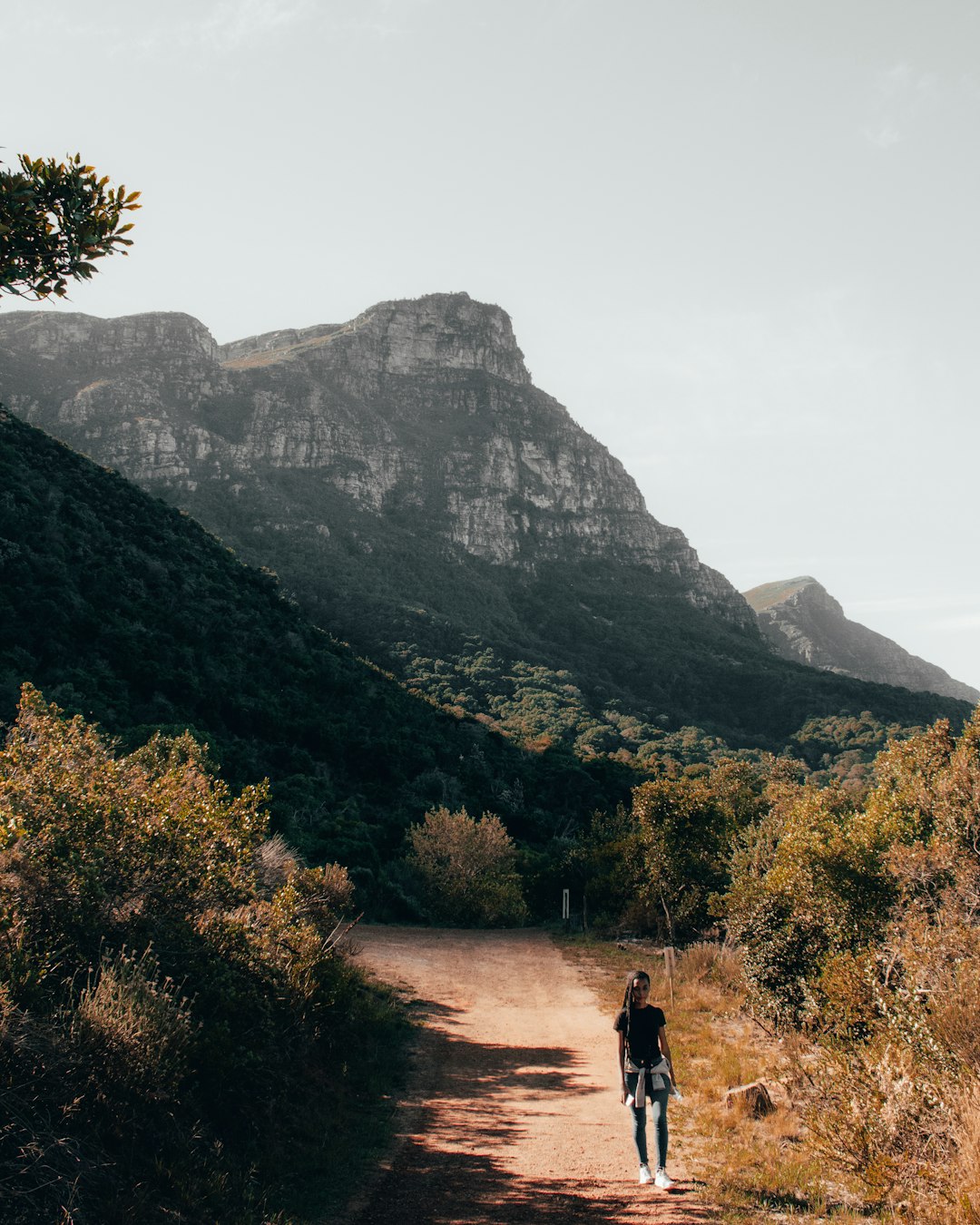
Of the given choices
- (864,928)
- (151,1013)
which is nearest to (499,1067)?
(151,1013)

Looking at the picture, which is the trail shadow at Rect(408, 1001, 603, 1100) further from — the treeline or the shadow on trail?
the treeline

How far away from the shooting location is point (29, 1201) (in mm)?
5344

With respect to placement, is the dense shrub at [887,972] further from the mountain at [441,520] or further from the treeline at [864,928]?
the mountain at [441,520]

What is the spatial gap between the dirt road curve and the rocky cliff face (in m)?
106

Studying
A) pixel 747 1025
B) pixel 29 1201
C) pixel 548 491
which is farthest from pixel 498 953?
pixel 548 491

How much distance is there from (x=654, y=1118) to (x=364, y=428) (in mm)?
161316

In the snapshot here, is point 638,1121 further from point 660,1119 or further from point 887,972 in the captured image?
point 887,972

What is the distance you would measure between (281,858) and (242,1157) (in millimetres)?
11633

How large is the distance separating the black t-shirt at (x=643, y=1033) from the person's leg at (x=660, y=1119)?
325 millimetres

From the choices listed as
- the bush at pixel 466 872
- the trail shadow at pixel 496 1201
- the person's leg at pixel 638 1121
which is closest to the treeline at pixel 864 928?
the person's leg at pixel 638 1121

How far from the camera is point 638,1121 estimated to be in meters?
7.58

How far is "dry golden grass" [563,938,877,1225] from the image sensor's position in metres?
7.15

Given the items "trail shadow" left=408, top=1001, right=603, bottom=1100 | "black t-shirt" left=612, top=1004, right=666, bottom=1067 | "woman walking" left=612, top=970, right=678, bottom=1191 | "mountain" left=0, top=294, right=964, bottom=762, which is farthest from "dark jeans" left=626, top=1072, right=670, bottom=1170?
"mountain" left=0, top=294, right=964, bottom=762

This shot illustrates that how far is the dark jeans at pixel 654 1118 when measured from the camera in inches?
293
